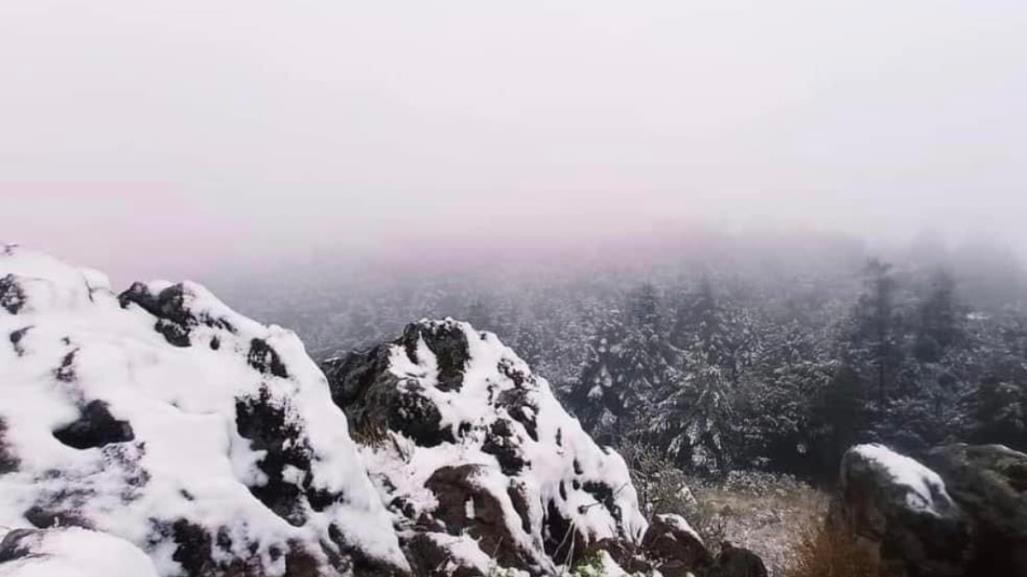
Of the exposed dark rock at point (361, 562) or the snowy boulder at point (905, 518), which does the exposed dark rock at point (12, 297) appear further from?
the snowy boulder at point (905, 518)

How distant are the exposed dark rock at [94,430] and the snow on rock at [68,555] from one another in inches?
92.7

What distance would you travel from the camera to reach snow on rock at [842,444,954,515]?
1504cm

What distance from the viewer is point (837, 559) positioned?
585 inches

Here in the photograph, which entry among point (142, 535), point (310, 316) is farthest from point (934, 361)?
point (310, 316)

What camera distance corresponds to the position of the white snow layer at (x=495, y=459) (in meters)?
10.1

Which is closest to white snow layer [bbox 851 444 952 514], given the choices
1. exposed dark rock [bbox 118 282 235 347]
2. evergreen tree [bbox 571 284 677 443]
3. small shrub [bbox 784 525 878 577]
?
small shrub [bbox 784 525 878 577]

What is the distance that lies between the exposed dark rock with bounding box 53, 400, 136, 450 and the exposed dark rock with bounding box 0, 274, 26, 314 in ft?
6.38

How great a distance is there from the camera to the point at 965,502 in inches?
597

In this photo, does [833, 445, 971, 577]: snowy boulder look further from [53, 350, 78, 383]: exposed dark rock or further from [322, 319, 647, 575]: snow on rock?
[53, 350, 78, 383]: exposed dark rock

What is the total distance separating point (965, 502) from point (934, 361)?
141ft

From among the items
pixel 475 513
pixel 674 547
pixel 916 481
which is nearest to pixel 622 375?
pixel 916 481

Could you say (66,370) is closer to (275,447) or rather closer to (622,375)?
(275,447)

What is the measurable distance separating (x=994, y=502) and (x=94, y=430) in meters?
16.7

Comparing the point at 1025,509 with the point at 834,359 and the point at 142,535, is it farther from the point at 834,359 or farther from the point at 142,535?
the point at 834,359
